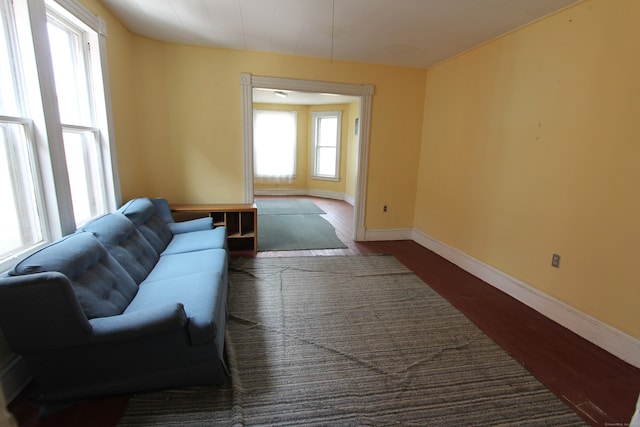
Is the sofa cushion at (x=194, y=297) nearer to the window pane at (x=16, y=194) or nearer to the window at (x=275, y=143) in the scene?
the window pane at (x=16, y=194)

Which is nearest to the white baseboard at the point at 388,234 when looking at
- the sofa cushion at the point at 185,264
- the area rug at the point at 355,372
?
the area rug at the point at 355,372

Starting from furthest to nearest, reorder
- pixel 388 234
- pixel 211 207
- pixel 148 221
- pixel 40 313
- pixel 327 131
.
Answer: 1. pixel 327 131
2. pixel 388 234
3. pixel 211 207
4. pixel 148 221
5. pixel 40 313

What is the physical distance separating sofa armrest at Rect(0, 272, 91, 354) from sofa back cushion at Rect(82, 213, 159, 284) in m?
0.69

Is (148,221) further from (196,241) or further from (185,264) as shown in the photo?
(185,264)

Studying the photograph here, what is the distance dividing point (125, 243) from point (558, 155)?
11.2 feet

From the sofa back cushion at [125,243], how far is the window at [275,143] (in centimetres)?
576

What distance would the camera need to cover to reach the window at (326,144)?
782 cm

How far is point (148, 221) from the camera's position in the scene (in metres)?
2.76

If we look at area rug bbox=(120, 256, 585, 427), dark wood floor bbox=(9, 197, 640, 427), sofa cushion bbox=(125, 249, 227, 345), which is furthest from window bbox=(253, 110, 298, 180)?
sofa cushion bbox=(125, 249, 227, 345)

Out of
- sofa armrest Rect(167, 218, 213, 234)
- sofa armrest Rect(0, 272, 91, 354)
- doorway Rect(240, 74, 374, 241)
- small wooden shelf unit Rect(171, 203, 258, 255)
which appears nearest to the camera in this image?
sofa armrest Rect(0, 272, 91, 354)

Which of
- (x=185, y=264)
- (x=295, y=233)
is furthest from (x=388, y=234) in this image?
(x=185, y=264)

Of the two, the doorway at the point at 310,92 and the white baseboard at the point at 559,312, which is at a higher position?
the doorway at the point at 310,92

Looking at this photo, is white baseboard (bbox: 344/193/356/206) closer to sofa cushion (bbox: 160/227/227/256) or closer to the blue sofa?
sofa cushion (bbox: 160/227/227/256)

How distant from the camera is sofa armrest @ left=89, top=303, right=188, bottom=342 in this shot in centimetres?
146
